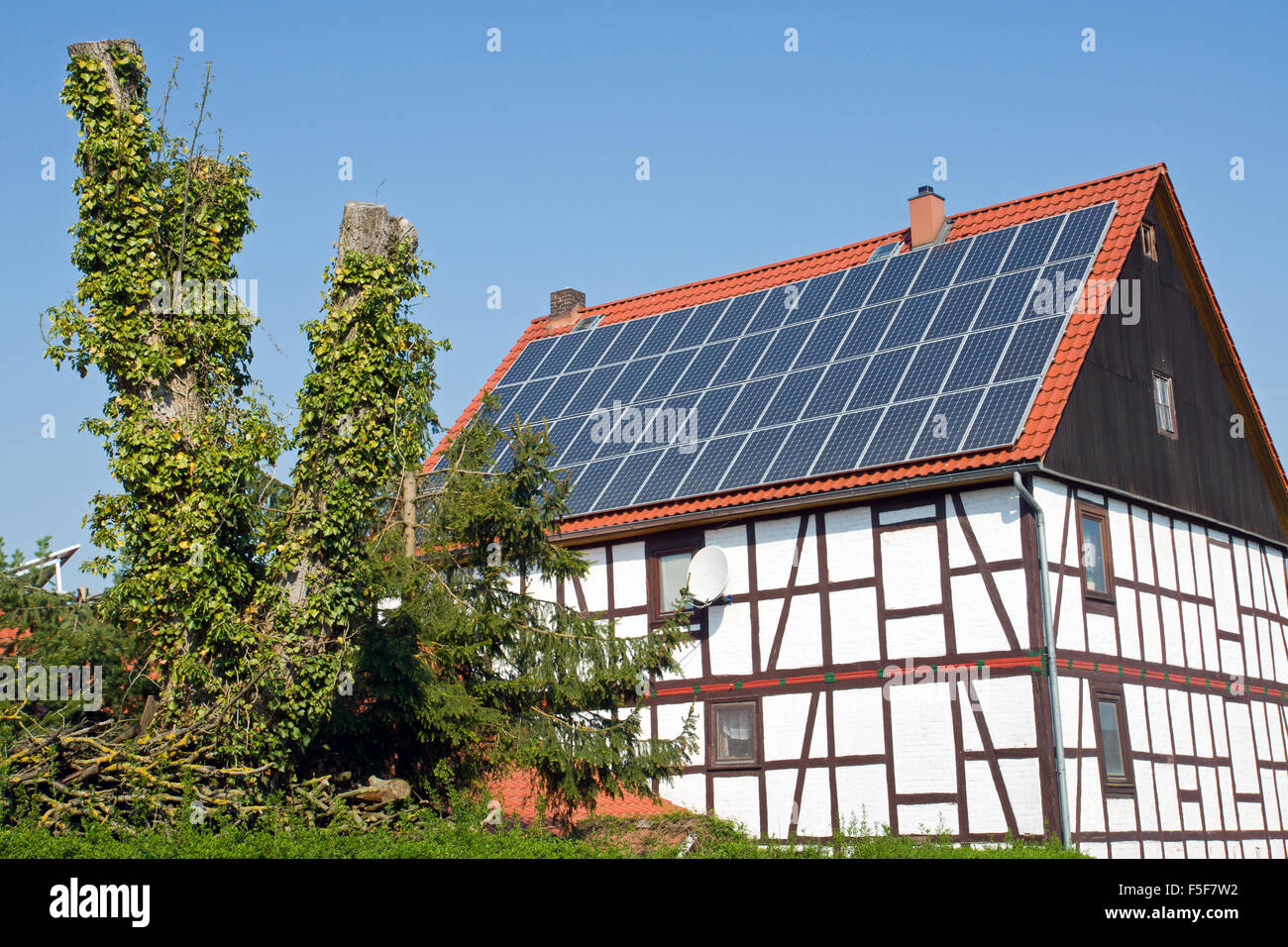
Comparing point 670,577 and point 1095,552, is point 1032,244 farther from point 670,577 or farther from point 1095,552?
point 670,577

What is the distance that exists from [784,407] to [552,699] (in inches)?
284

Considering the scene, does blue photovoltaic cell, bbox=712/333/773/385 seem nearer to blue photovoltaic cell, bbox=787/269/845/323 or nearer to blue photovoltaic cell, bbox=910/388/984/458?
blue photovoltaic cell, bbox=787/269/845/323

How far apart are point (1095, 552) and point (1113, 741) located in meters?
2.67

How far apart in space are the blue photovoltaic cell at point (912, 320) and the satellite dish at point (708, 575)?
457 centimetres

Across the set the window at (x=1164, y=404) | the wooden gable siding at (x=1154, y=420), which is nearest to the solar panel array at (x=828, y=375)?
the wooden gable siding at (x=1154, y=420)

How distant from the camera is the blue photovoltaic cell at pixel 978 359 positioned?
20.0 metres

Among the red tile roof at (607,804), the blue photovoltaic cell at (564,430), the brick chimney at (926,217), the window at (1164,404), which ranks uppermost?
the brick chimney at (926,217)

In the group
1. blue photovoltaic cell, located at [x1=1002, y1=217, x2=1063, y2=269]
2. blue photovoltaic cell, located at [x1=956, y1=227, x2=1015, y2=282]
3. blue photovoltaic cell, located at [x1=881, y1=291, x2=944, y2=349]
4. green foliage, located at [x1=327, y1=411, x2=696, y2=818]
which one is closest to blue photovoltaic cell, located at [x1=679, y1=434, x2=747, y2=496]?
blue photovoltaic cell, located at [x1=881, y1=291, x2=944, y2=349]

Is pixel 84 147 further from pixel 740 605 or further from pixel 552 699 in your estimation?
pixel 740 605

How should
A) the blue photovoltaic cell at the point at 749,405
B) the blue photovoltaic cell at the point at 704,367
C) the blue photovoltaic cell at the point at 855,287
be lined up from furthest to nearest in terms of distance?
1. the blue photovoltaic cell at the point at 704,367
2. the blue photovoltaic cell at the point at 855,287
3. the blue photovoltaic cell at the point at 749,405

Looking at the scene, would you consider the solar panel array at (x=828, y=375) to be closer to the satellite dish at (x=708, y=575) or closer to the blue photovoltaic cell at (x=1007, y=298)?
the blue photovoltaic cell at (x=1007, y=298)

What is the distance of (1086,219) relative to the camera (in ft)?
72.7

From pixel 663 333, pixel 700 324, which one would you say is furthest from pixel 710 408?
pixel 663 333
